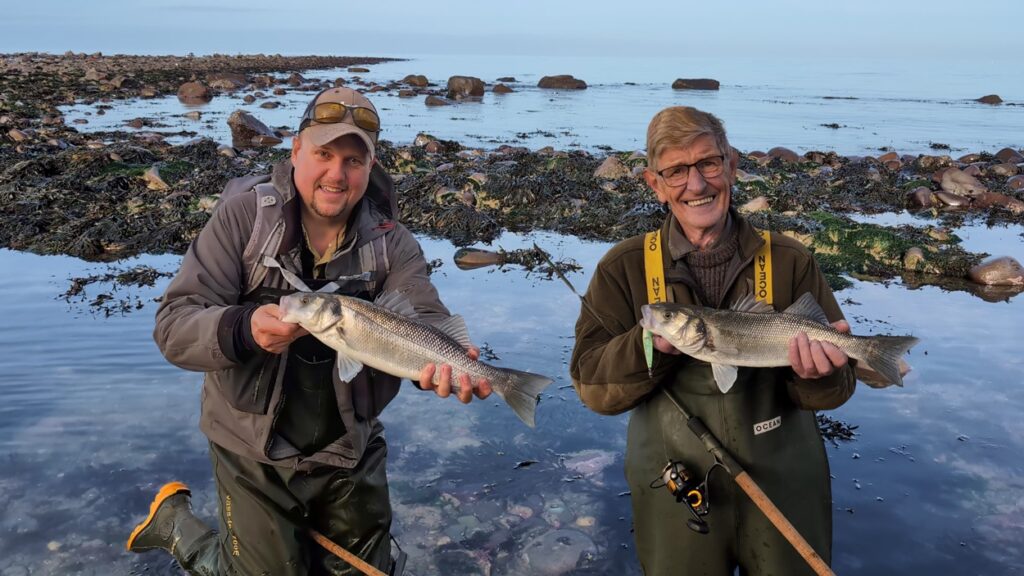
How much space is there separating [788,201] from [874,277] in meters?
5.29

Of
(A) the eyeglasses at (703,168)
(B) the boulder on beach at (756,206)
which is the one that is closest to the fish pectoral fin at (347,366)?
(A) the eyeglasses at (703,168)

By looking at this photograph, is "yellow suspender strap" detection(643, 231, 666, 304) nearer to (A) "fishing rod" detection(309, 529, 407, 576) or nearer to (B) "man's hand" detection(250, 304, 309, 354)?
(B) "man's hand" detection(250, 304, 309, 354)

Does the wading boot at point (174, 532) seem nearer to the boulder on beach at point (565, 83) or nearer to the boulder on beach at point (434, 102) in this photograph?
the boulder on beach at point (434, 102)

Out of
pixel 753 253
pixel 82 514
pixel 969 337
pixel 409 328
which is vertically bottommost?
pixel 82 514

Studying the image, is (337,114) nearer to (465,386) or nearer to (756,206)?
(465,386)

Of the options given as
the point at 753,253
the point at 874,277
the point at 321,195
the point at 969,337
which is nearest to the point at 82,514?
the point at 321,195

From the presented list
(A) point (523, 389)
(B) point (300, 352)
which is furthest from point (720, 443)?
(B) point (300, 352)

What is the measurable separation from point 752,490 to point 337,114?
3084 millimetres

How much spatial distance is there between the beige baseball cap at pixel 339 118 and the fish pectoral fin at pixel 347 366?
1225 millimetres

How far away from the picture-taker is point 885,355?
4012 millimetres

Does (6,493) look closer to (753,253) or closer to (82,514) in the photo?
(82,514)

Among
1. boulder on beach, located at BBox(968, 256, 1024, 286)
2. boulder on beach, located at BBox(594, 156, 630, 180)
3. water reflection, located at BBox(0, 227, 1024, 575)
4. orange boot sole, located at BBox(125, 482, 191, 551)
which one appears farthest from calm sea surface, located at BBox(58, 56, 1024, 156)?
orange boot sole, located at BBox(125, 482, 191, 551)

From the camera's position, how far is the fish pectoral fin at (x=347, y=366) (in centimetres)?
421

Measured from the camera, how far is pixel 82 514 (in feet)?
20.0
